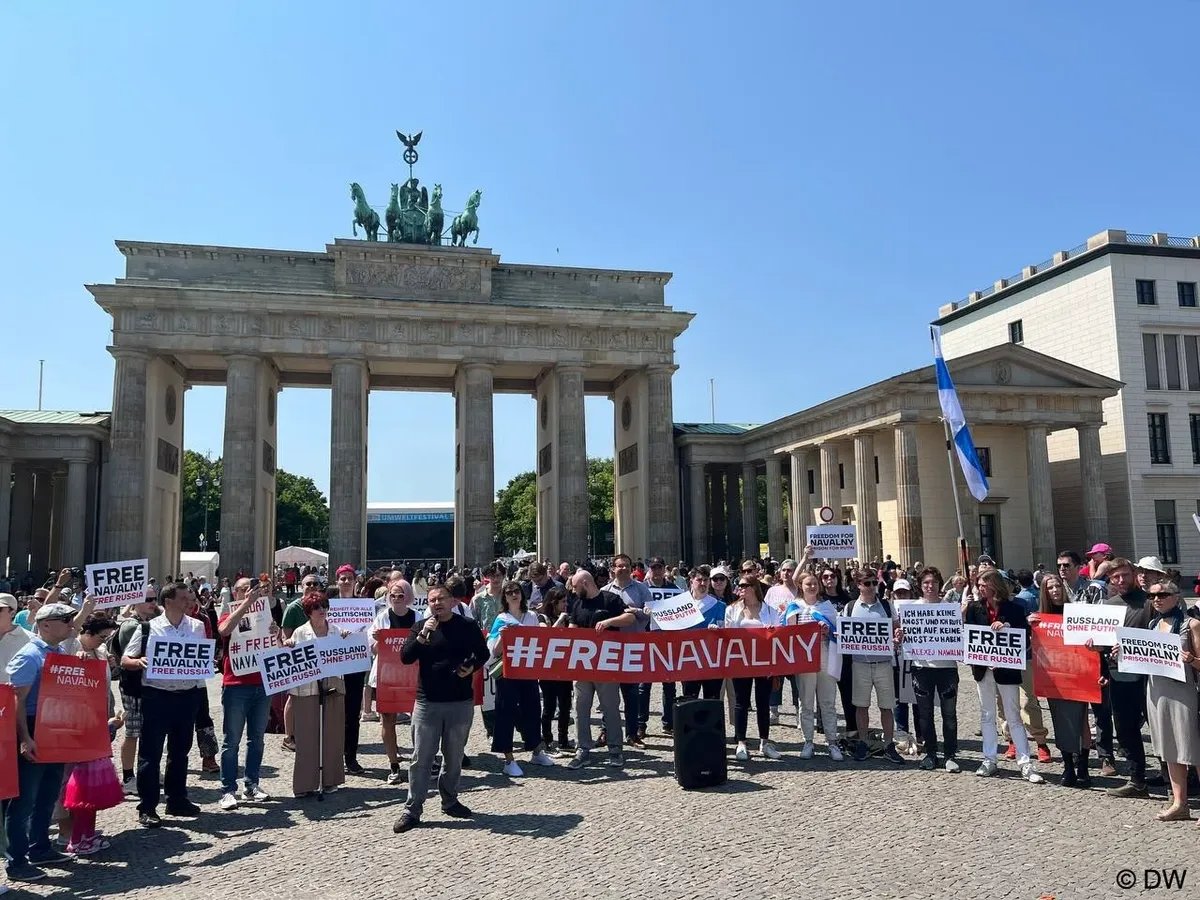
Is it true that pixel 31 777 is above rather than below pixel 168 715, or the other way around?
below

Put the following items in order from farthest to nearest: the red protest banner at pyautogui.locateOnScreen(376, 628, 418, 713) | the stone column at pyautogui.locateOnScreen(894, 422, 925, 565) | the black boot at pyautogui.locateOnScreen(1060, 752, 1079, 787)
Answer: the stone column at pyautogui.locateOnScreen(894, 422, 925, 565) < the red protest banner at pyautogui.locateOnScreen(376, 628, 418, 713) < the black boot at pyautogui.locateOnScreen(1060, 752, 1079, 787)

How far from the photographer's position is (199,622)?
864cm

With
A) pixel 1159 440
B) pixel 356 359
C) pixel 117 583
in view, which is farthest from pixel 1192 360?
pixel 117 583

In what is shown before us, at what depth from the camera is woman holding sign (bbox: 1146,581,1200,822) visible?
304 inches

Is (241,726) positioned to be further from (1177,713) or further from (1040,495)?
(1040,495)

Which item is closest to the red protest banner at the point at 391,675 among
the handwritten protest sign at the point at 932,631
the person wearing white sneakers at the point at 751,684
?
the person wearing white sneakers at the point at 751,684

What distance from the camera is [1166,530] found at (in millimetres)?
44469

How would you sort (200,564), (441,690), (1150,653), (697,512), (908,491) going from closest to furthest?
(1150,653) < (441,690) < (908,491) < (697,512) < (200,564)

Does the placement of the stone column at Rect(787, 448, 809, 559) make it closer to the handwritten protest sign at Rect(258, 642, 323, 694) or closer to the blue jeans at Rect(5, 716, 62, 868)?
the handwritten protest sign at Rect(258, 642, 323, 694)

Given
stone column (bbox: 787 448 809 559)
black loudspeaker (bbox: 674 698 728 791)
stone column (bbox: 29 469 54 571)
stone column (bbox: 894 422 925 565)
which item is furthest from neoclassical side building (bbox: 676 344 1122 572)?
stone column (bbox: 29 469 54 571)

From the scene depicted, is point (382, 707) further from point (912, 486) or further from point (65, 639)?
point (912, 486)

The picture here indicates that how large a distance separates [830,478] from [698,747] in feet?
121

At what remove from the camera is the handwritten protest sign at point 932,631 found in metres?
9.65

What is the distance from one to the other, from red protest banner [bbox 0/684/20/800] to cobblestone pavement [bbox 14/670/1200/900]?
0.84 meters
